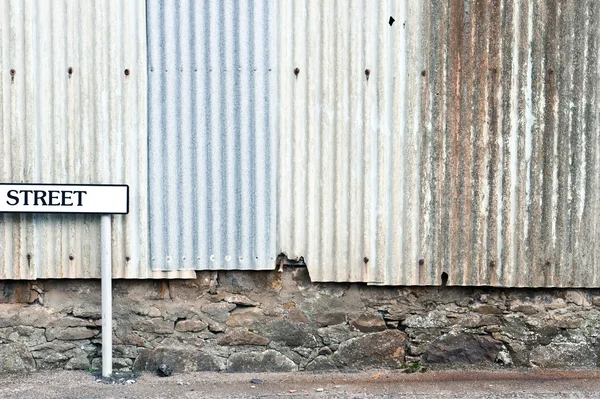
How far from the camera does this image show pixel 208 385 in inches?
232

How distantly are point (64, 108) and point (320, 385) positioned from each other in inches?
123

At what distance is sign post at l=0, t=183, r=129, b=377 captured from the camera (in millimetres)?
5926

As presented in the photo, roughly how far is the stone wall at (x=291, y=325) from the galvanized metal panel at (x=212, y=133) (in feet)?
1.08

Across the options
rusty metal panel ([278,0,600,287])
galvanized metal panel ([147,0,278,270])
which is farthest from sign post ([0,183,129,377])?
rusty metal panel ([278,0,600,287])

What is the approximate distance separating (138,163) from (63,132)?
2.19 feet

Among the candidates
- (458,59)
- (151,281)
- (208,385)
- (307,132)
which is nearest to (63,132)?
(151,281)

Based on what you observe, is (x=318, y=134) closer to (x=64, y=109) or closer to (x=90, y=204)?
(x=90, y=204)

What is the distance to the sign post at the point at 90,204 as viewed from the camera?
5926mm

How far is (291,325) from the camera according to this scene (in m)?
6.22

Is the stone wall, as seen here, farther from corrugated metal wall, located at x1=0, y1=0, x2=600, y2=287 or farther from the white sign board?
the white sign board

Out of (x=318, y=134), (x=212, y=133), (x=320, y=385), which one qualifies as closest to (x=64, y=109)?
(x=212, y=133)

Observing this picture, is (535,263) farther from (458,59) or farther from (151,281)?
(151,281)

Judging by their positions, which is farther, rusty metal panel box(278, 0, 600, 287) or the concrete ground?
rusty metal panel box(278, 0, 600, 287)

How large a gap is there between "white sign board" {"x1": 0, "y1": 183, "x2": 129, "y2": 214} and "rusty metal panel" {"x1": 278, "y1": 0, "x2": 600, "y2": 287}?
1368 millimetres
